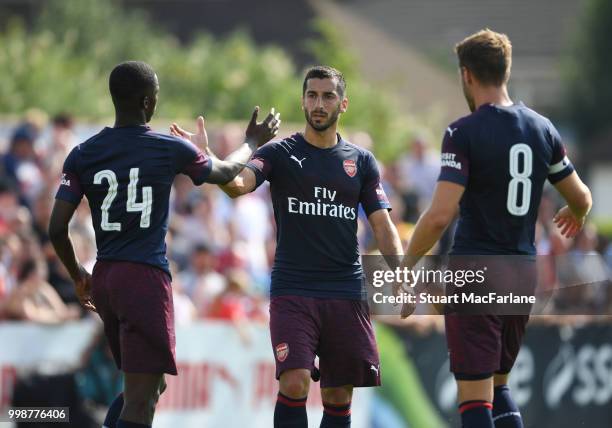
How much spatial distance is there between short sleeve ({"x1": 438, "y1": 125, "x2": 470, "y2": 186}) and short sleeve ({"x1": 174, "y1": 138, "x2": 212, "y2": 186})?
150 centimetres

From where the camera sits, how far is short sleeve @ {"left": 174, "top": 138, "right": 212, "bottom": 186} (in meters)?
8.17

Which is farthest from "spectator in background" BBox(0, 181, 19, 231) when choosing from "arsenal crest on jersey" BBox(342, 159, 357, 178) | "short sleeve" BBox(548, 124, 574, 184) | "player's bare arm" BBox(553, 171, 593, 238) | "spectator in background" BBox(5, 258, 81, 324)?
"short sleeve" BBox(548, 124, 574, 184)

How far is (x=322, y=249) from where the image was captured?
8.73 m

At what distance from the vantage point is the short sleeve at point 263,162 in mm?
8742

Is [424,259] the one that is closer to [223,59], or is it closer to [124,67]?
[124,67]

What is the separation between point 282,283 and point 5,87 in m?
17.0

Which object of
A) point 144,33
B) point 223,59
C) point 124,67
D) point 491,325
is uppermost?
point 144,33

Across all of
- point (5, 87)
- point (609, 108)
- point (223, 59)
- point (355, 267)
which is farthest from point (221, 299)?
point (609, 108)

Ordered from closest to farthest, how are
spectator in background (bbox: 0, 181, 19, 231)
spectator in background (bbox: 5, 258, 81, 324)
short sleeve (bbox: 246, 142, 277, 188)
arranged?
short sleeve (bbox: 246, 142, 277, 188) → spectator in background (bbox: 5, 258, 81, 324) → spectator in background (bbox: 0, 181, 19, 231)

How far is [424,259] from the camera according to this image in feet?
29.5

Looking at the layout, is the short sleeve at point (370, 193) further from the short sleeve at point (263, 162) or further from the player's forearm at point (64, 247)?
the player's forearm at point (64, 247)

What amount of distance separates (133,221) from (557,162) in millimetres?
2753

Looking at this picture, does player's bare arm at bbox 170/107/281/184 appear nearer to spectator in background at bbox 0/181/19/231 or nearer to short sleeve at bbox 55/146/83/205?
short sleeve at bbox 55/146/83/205

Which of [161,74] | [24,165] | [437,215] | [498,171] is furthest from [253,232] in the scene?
[161,74]
